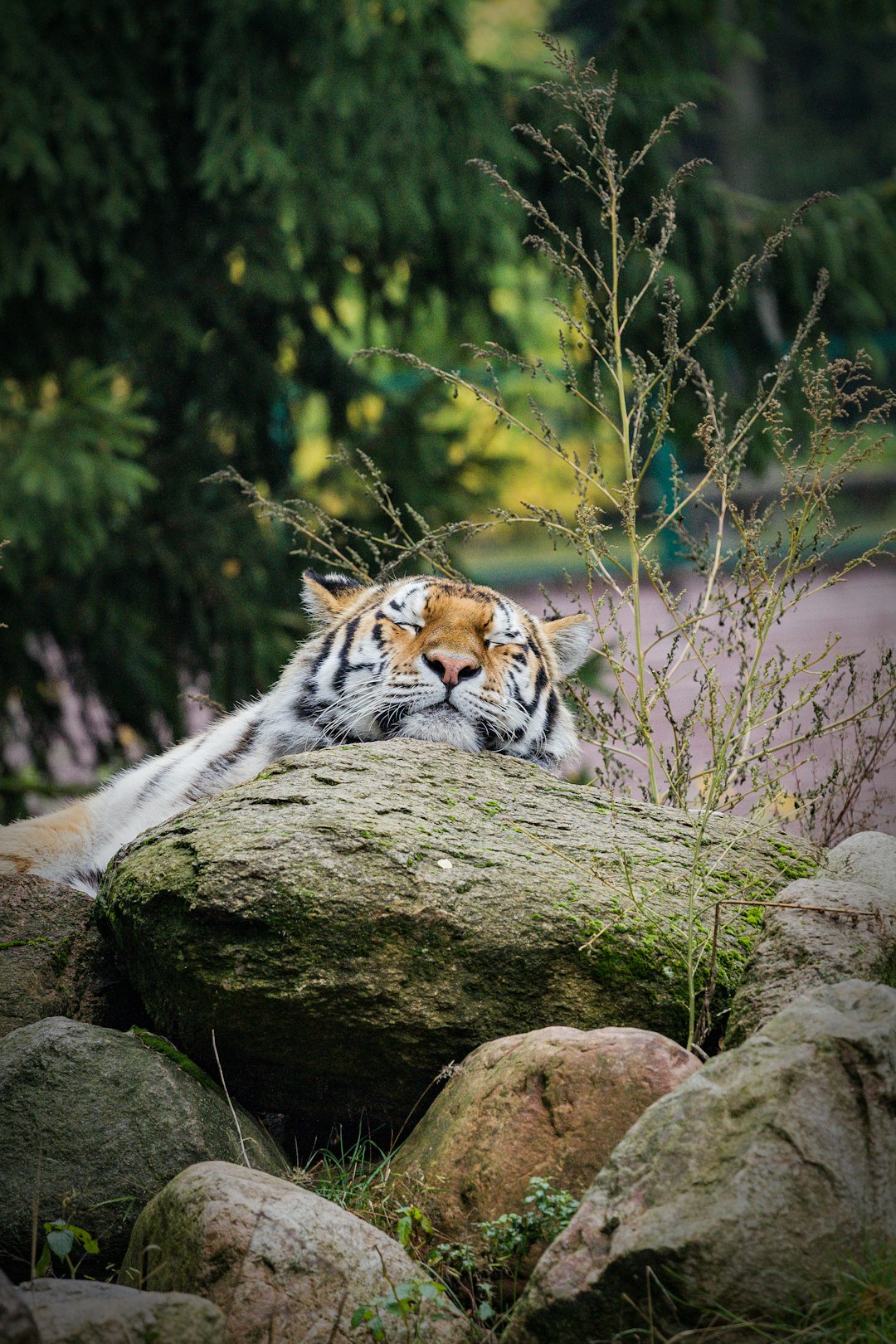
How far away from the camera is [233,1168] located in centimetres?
267

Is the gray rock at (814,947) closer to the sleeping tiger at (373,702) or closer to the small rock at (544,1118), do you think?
the small rock at (544,1118)

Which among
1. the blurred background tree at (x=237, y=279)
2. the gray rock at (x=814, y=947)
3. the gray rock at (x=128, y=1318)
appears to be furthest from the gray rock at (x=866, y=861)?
the blurred background tree at (x=237, y=279)

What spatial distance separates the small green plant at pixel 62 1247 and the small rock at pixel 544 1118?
0.74 m

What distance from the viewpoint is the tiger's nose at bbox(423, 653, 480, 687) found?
402cm

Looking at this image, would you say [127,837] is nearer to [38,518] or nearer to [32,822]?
[32,822]

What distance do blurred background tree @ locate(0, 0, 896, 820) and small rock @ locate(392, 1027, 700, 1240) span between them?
431 cm

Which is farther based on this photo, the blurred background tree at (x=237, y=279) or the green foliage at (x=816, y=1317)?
the blurred background tree at (x=237, y=279)

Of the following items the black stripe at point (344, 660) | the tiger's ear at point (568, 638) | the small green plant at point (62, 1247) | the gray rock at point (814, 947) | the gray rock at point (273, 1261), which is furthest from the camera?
the tiger's ear at point (568, 638)

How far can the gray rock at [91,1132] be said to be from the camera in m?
2.84

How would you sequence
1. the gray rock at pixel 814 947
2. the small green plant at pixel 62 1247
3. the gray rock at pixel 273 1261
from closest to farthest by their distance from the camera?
the gray rock at pixel 273 1261, the small green plant at pixel 62 1247, the gray rock at pixel 814 947

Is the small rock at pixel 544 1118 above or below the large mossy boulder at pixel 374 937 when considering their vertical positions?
below

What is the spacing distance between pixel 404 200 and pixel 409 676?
386 cm

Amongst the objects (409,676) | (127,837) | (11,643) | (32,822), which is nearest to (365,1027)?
(409,676)

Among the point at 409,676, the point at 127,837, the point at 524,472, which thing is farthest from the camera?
the point at 524,472
